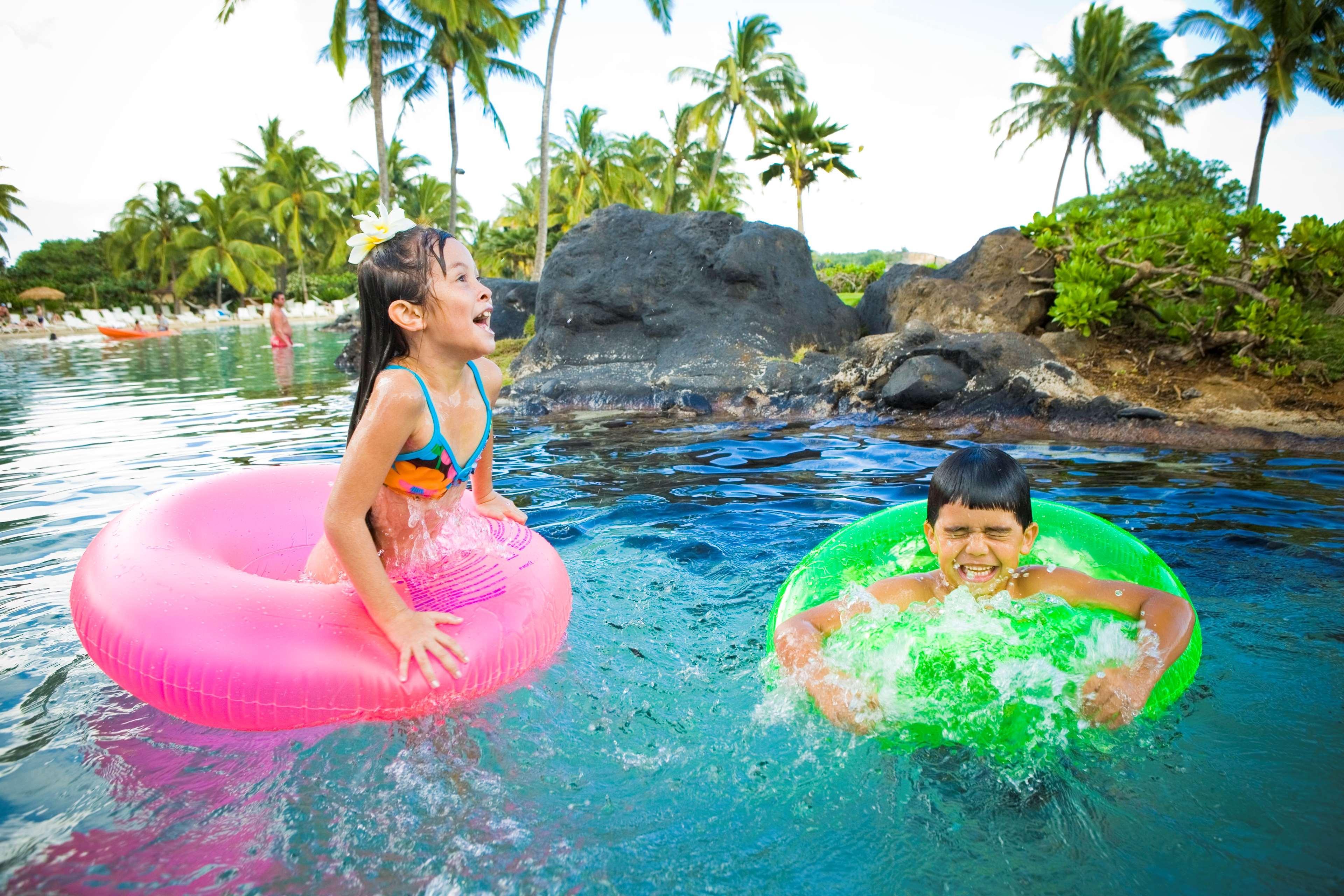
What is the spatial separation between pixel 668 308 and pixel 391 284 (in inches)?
326

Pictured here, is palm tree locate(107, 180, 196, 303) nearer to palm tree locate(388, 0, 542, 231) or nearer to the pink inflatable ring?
palm tree locate(388, 0, 542, 231)

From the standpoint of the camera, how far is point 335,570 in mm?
2797

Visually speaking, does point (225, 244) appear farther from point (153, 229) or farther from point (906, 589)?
point (906, 589)

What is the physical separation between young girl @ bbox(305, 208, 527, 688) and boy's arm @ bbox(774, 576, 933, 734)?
968 mm

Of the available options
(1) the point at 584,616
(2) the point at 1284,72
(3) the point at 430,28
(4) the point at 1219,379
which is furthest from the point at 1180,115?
(1) the point at 584,616

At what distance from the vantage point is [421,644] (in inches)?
89.2

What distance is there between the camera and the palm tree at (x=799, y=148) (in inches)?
1188

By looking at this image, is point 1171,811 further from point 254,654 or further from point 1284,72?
point 1284,72

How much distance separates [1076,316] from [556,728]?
326 inches

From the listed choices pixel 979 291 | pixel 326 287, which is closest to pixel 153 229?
pixel 326 287

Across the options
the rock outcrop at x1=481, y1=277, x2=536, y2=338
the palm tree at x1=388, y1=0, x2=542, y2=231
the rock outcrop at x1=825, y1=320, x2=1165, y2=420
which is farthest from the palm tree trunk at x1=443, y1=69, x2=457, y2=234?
the rock outcrop at x1=825, y1=320, x2=1165, y2=420

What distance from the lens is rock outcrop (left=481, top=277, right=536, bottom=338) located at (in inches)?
597

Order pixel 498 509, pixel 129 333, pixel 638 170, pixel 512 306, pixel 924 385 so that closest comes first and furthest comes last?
1. pixel 498 509
2. pixel 924 385
3. pixel 512 306
4. pixel 129 333
5. pixel 638 170

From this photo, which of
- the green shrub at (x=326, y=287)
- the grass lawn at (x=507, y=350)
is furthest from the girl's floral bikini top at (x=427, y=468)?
the green shrub at (x=326, y=287)
